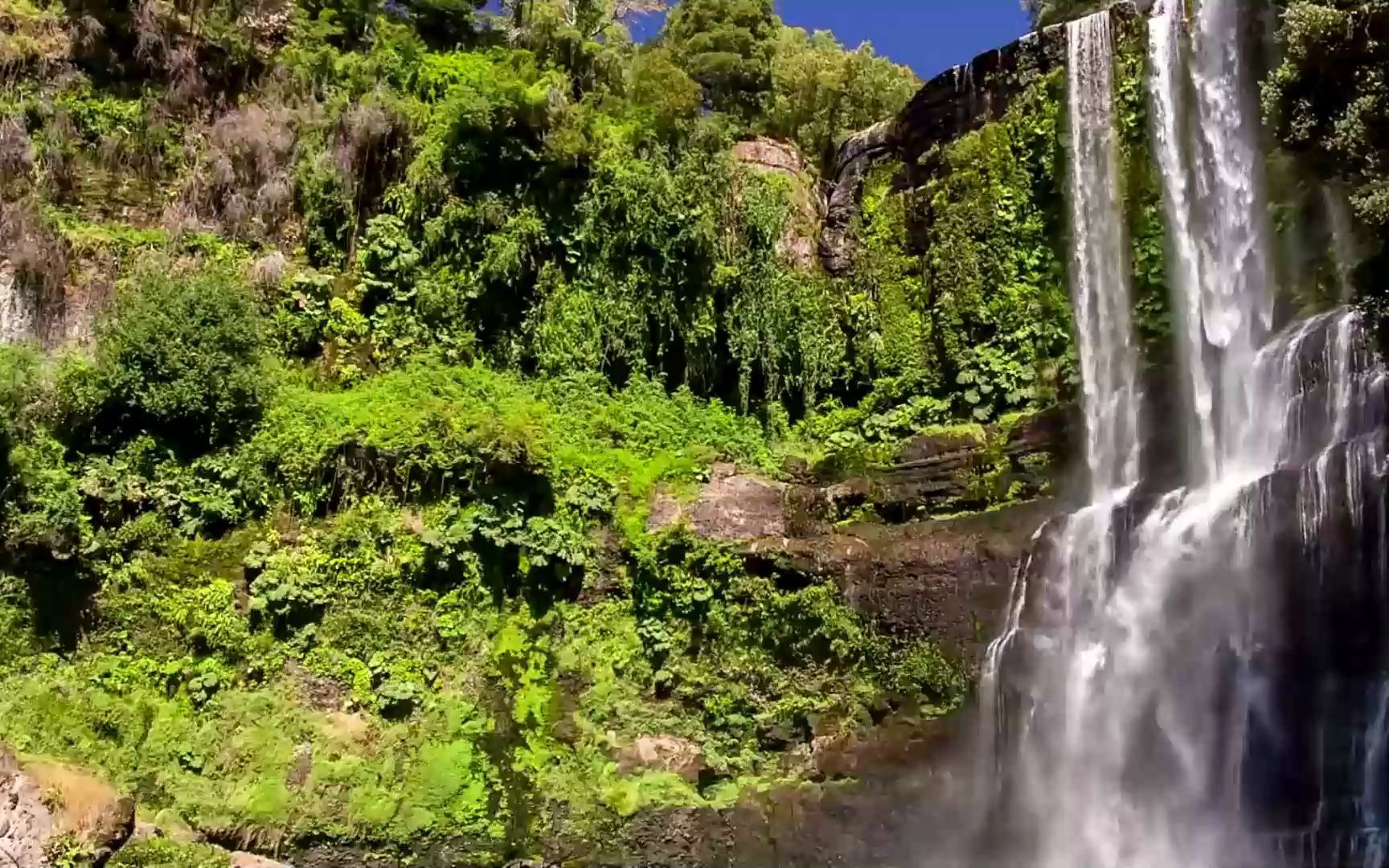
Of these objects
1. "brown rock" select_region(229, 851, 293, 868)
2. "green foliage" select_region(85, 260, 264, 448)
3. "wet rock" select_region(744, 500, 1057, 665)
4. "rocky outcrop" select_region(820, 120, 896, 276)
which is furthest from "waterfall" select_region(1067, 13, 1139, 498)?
"green foliage" select_region(85, 260, 264, 448)

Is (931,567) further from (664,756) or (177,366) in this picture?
(177,366)

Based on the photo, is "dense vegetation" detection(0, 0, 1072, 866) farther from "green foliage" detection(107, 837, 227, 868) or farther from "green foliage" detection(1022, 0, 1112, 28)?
"green foliage" detection(1022, 0, 1112, 28)

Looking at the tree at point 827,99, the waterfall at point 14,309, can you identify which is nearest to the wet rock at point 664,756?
the waterfall at point 14,309

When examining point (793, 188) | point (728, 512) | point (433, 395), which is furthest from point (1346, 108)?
point (433, 395)

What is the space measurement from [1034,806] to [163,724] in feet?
34.8

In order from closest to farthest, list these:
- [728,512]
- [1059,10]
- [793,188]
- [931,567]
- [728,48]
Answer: [931,567]
[728,512]
[793,188]
[1059,10]
[728,48]

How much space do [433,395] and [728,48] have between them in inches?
599

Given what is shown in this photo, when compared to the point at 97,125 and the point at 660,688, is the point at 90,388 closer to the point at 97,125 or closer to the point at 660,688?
the point at 97,125

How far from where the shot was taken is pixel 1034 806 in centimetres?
1329

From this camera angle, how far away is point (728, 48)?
28062 millimetres

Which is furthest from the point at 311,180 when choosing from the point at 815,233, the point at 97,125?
the point at 815,233

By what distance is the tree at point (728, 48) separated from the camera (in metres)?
27.4

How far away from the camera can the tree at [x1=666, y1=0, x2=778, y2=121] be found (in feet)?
89.8

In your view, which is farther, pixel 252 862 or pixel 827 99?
pixel 827 99
